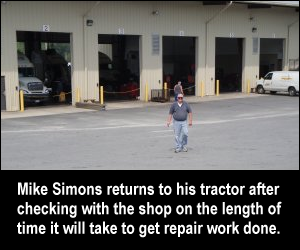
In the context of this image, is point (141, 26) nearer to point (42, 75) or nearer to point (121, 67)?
point (42, 75)

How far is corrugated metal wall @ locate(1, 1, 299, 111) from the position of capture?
25453 mm

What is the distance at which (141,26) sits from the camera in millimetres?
30766

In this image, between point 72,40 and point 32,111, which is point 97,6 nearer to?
point 72,40

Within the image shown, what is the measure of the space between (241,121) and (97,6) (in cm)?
1286

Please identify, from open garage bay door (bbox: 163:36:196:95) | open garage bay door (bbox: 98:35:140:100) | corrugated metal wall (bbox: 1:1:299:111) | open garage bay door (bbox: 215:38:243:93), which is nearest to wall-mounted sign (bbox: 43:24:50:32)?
corrugated metal wall (bbox: 1:1:299:111)

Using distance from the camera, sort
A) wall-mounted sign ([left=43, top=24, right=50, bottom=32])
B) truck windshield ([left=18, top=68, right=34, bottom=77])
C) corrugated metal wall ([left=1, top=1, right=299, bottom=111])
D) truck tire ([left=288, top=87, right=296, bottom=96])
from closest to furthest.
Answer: corrugated metal wall ([left=1, top=1, right=299, bottom=111]) → wall-mounted sign ([left=43, top=24, right=50, bottom=32]) → truck windshield ([left=18, top=68, right=34, bottom=77]) → truck tire ([left=288, top=87, right=296, bottom=96])

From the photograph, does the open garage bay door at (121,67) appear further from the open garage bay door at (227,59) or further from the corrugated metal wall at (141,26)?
the open garage bay door at (227,59)

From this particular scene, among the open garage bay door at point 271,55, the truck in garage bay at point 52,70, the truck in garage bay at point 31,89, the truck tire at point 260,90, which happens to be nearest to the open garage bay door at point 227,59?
the open garage bay door at point 271,55

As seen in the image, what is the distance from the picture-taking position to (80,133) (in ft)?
57.1

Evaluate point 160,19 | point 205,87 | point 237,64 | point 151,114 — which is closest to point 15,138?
point 151,114

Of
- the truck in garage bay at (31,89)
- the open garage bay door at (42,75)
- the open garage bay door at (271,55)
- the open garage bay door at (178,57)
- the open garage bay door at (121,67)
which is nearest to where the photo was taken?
the truck in garage bay at (31,89)

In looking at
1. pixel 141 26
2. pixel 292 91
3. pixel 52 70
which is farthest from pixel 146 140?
pixel 52 70

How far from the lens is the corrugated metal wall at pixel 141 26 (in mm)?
25453

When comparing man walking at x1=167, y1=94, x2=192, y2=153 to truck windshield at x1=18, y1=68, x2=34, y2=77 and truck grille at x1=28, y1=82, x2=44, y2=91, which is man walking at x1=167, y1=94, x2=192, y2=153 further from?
truck windshield at x1=18, y1=68, x2=34, y2=77
